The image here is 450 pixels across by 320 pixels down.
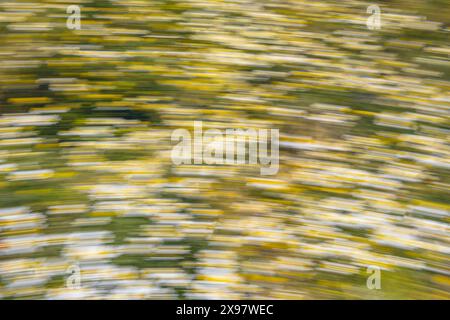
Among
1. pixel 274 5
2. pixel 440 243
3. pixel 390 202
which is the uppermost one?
pixel 274 5

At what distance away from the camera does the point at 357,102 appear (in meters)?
3.81

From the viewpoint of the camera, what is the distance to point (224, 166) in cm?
360

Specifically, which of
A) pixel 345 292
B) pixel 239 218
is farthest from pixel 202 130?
pixel 345 292

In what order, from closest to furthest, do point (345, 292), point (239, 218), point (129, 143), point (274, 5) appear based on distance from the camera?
point (345, 292) → point (239, 218) → point (129, 143) → point (274, 5)

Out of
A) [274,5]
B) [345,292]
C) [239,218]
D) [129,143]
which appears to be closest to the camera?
[345,292]

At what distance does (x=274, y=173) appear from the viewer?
3.58m

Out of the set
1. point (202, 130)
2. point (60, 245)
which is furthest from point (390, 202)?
point (60, 245)

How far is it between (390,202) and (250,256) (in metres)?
1.11

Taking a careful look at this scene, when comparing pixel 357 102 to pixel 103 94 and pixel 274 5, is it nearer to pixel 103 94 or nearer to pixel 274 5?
pixel 274 5

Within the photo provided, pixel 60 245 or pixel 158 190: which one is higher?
pixel 158 190

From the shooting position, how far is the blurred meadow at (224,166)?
3162mm

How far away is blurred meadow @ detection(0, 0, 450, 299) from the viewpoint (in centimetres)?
316

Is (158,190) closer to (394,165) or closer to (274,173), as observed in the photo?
(274,173)

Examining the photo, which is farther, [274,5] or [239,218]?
[274,5]
